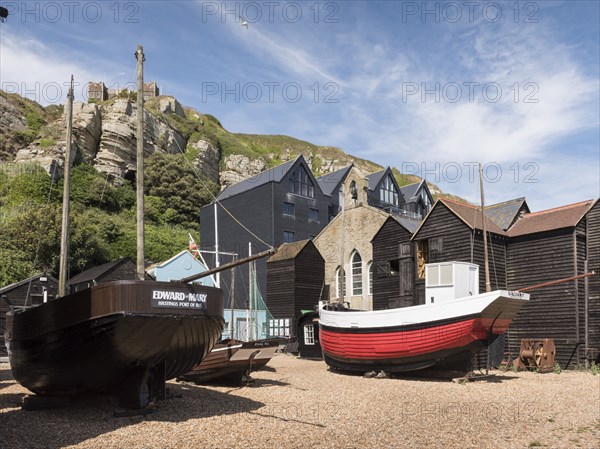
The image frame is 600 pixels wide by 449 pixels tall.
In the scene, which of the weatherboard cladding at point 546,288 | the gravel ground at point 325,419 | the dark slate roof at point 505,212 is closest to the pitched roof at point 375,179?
the dark slate roof at point 505,212

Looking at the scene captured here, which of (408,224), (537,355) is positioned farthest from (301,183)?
(537,355)

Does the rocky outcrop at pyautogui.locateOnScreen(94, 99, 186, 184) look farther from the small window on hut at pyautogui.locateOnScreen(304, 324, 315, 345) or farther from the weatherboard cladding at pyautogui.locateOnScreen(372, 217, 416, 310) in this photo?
the small window on hut at pyautogui.locateOnScreen(304, 324, 315, 345)

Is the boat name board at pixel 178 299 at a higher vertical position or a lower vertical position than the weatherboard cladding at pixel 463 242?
lower

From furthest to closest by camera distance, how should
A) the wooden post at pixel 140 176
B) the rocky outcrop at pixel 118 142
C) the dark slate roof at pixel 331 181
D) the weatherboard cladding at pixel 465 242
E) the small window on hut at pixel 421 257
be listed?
1. the rocky outcrop at pixel 118 142
2. the dark slate roof at pixel 331 181
3. the small window on hut at pixel 421 257
4. the weatherboard cladding at pixel 465 242
5. the wooden post at pixel 140 176

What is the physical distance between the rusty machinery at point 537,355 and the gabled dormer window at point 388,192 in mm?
32635

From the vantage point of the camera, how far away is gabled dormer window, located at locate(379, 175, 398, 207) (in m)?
55.2

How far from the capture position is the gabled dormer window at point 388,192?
5519 cm

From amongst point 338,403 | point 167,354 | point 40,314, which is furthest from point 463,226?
point 40,314

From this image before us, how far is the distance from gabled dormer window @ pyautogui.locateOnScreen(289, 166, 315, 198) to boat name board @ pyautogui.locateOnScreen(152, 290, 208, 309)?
37776 millimetres

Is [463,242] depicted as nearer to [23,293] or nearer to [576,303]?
[576,303]

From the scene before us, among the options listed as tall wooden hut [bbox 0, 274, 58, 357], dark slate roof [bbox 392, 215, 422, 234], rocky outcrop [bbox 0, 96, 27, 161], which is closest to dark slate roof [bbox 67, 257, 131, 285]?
tall wooden hut [bbox 0, 274, 58, 357]

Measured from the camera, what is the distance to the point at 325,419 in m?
11.1

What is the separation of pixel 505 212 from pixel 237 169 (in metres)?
48.6

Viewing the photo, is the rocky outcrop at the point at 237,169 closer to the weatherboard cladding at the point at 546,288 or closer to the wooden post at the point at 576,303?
the weatherboard cladding at the point at 546,288
